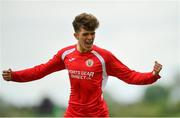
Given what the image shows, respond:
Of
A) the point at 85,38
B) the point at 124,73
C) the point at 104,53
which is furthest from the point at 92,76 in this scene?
the point at 85,38

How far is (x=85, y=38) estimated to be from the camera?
1483cm

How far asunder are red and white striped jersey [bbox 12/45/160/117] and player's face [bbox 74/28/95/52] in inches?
7.0

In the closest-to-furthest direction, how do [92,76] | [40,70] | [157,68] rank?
[157,68] < [92,76] < [40,70]

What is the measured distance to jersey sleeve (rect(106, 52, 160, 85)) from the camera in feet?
48.8

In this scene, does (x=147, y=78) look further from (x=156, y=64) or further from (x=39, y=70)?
(x=39, y=70)

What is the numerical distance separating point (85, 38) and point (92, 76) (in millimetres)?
660

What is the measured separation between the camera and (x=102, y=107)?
1502 cm

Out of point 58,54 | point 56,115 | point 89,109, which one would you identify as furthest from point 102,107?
point 56,115

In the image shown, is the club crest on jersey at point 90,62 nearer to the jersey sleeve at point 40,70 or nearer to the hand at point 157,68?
the jersey sleeve at point 40,70

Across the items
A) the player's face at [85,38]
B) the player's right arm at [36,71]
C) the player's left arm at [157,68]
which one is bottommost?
the player's right arm at [36,71]

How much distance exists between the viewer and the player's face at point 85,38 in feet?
48.5

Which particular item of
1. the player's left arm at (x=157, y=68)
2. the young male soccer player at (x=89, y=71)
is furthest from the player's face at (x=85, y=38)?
the player's left arm at (x=157, y=68)

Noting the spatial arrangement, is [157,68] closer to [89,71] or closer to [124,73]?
[124,73]

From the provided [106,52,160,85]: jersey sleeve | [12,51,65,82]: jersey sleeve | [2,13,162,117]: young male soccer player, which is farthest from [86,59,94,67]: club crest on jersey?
[12,51,65,82]: jersey sleeve
